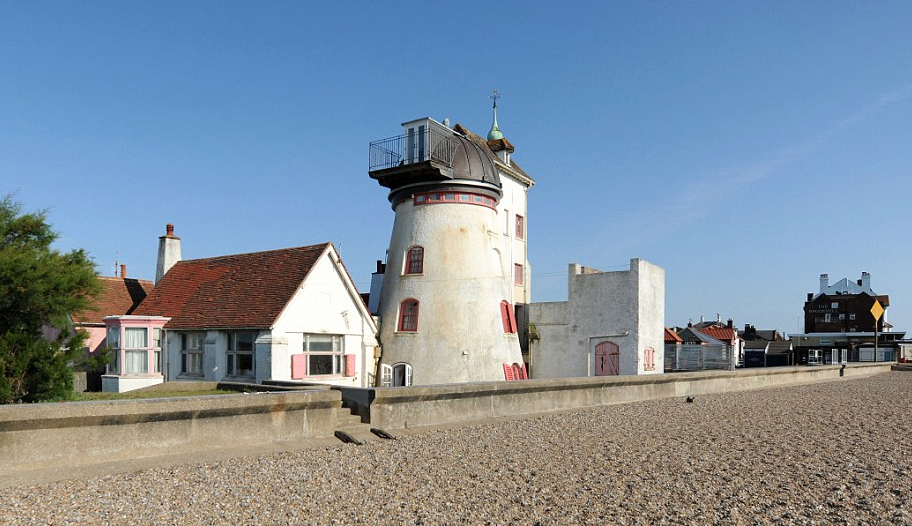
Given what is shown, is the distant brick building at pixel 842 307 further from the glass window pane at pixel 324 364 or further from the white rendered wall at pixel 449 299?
the glass window pane at pixel 324 364

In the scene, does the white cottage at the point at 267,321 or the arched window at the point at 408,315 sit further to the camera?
the arched window at the point at 408,315

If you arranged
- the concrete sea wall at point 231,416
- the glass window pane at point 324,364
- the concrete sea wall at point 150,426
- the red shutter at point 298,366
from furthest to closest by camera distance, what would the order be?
the glass window pane at point 324,364, the red shutter at point 298,366, the concrete sea wall at point 231,416, the concrete sea wall at point 150,426

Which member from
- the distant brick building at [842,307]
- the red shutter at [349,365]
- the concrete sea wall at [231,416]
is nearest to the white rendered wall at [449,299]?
the red shutter at [349,365]

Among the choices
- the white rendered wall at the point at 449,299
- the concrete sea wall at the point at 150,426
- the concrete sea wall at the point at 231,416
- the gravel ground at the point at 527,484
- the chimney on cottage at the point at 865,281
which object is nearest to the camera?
the gravel ground at the point at 527,484

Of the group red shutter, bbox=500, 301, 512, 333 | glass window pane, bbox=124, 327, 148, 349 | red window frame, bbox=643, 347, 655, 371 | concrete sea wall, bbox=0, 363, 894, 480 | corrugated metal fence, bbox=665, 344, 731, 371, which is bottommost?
corrugated metal fence, bbox=665, 344, 731, 371

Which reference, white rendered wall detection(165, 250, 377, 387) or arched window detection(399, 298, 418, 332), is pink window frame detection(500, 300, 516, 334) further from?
white rendered wall detection(165, 250, 377, 387)

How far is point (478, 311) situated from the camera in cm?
2578

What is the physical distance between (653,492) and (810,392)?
18955 millimetres

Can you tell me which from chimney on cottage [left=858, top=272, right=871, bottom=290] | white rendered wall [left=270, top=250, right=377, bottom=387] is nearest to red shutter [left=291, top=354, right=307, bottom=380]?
white rendered wall [left=270, top=250, right=377, bottom=387]

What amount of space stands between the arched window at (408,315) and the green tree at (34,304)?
1375 cm

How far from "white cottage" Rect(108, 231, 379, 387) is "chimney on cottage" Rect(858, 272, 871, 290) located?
262 feet

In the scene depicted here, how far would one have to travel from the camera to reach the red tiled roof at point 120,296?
24.8 metres

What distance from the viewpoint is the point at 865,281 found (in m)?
86.1

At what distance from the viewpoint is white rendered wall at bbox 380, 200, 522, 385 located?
996 inches
